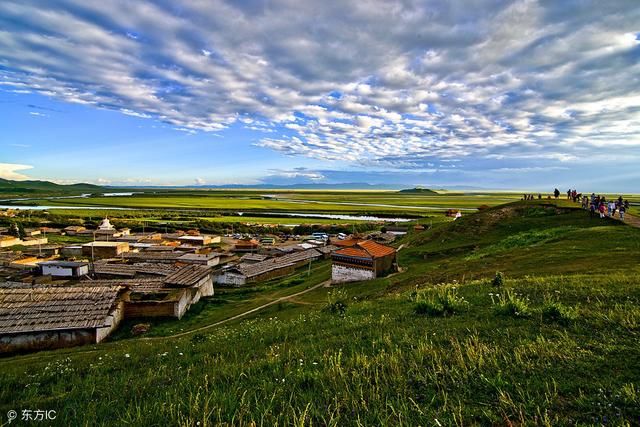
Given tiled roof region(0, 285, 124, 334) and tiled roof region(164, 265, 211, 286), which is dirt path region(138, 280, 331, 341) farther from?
tiled roof region(164, 265, 211, 286)

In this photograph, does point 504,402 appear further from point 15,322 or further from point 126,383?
point 15,322

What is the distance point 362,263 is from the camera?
29.9 meters

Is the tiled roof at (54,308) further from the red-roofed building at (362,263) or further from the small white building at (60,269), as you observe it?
the red-roofed building at (362,263)

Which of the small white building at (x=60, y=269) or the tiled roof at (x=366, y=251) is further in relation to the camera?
the small white building at (x=60, y=269)

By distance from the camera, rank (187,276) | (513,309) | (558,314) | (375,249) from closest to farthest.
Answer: (558,314) → (513,309) → (375,249) → (187,276)

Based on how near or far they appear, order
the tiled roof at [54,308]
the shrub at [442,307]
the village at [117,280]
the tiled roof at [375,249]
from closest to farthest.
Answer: the shrub at [442,307] < the tiled roof at [54,308] < the village at [117,280] < the tiled roof at [375,249]

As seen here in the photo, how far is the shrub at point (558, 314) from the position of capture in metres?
7.49

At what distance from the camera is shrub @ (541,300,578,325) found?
24.6 feet

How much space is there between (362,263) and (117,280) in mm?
26019

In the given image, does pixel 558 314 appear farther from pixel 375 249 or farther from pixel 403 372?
pixel 375 249

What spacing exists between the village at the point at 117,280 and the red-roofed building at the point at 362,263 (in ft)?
0.29

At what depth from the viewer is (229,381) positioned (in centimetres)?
627

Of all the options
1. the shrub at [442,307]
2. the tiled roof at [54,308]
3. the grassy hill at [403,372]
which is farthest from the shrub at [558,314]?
the tiled roof at [54,308]

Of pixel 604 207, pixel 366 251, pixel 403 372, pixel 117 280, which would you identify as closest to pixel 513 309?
pixel 403 372
